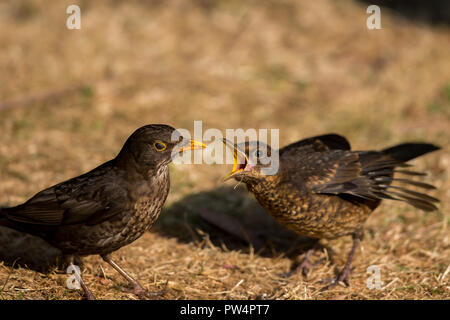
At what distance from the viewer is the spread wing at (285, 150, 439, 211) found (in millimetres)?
4570

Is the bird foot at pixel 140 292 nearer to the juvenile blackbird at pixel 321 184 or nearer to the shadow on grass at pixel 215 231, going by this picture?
the shadow on grass at pixel 215 231

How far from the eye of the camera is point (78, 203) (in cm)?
398

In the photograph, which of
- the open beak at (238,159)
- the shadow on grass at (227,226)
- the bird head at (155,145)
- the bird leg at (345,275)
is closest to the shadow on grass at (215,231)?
the shadow on grass at (227,226)

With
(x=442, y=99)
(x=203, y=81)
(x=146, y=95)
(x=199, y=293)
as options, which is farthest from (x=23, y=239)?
(x=442, y=99)

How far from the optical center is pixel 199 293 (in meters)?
4.36

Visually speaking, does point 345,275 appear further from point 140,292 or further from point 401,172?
point 140,292

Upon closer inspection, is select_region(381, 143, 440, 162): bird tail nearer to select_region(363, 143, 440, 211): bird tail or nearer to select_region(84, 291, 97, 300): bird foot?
select_region(363, 143, 440, 211): bird tail

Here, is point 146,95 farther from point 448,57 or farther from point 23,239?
point 448,57

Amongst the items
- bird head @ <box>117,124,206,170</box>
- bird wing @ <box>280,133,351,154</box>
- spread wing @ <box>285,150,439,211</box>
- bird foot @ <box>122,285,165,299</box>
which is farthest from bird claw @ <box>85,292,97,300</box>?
bird wing @ <box>280,133,351,154</box>

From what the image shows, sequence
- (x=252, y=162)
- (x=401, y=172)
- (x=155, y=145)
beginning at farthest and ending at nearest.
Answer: (x=401, y=172) → (x=252, y=162) → (x=155, y=145)

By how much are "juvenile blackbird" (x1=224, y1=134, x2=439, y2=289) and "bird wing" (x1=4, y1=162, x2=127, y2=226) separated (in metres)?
1.02

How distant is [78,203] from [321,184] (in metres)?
2.12

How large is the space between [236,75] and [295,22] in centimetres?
249

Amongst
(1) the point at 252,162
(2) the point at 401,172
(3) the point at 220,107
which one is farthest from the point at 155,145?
(3) the point at 220,107
